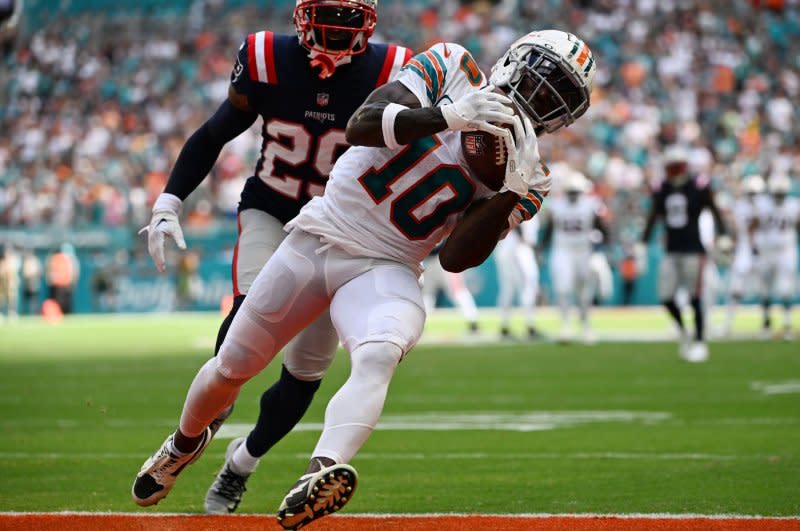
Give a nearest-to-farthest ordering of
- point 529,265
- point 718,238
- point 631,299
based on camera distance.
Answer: point 718,238 < point 529,265 < point 631,299

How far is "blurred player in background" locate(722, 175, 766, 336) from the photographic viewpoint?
16781 mm

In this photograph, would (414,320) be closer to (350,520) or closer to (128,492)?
(350,520)

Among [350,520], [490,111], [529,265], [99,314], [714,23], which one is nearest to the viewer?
[490,111]

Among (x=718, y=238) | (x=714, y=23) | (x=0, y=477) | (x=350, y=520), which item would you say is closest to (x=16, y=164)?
(x=714, y=23)

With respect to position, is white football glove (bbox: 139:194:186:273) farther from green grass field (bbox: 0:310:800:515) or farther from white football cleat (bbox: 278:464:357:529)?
white football cleat (bbox: 278:464:357:529)

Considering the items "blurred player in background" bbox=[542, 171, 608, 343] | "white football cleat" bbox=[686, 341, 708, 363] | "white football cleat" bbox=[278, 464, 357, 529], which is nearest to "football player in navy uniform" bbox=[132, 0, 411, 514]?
"white football cleat" bbox=[278, 464, 357, 529]

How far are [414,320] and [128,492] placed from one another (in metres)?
2.16

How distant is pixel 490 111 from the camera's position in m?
3.82

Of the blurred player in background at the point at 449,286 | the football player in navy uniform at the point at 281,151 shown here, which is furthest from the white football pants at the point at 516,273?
the football player in navy uniform at the point at 281,151

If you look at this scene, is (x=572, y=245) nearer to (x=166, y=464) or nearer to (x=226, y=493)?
(x=226, y=493)

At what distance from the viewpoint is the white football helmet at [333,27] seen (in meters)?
4.76

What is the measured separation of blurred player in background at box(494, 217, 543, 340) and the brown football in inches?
466

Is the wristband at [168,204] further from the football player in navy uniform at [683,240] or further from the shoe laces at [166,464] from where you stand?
the football player in navy uniform at [683,240]

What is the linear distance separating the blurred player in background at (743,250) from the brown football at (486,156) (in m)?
13.0
